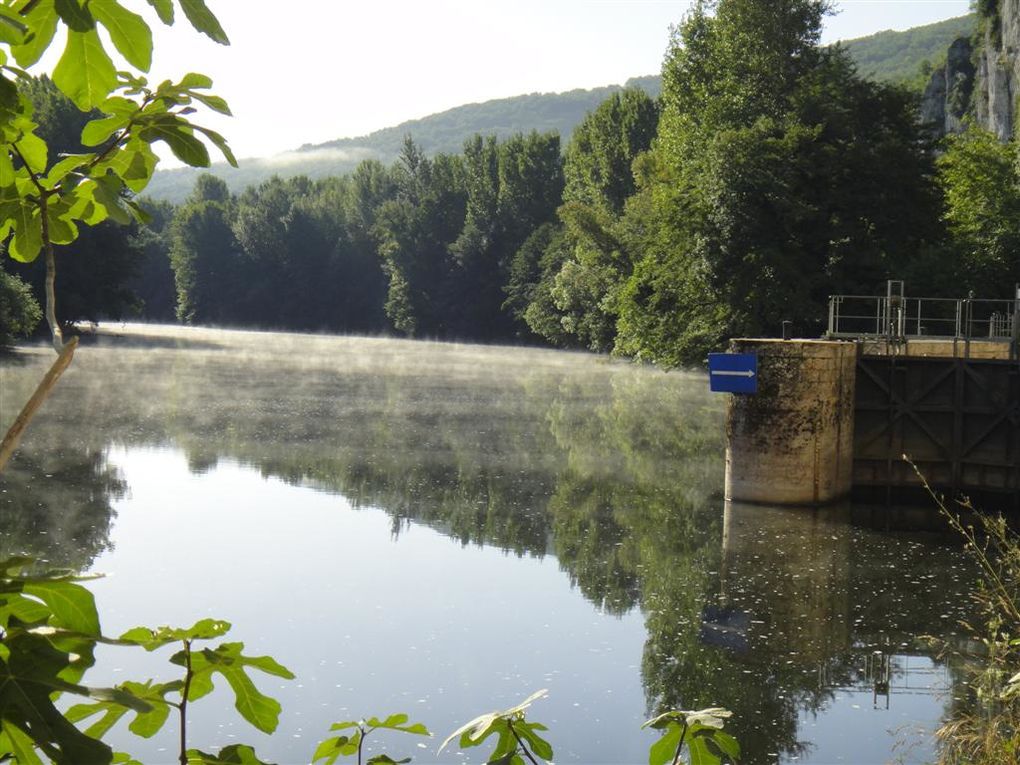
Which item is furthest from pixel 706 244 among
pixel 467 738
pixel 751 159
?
pixel 467 738

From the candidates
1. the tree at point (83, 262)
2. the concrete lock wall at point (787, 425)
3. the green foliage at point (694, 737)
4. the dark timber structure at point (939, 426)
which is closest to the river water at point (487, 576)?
the concrete lock wall at point (787, 425)

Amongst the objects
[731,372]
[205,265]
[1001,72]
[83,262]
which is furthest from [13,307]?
[205,265]

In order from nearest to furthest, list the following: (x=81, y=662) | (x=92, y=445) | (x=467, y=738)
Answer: (x=81, y=662) → (x=467, y=738) → (x=92, y=445)

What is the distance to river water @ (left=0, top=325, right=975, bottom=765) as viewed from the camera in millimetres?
9609

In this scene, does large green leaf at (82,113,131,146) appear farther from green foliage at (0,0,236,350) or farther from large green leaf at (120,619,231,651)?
large green leaf at (120,619,231,651)

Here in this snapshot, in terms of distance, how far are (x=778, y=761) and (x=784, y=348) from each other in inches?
428

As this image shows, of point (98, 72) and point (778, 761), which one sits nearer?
point (98, 72)

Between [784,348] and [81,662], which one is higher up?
[81,662]

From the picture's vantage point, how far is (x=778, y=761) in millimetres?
8750

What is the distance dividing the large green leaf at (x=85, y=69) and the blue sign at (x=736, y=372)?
57.7ft

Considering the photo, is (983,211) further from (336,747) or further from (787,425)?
(336,747)

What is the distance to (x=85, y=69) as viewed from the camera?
1.55 meters

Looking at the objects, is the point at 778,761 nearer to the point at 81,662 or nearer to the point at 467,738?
the point at 467,738

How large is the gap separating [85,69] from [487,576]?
43.2 feet
